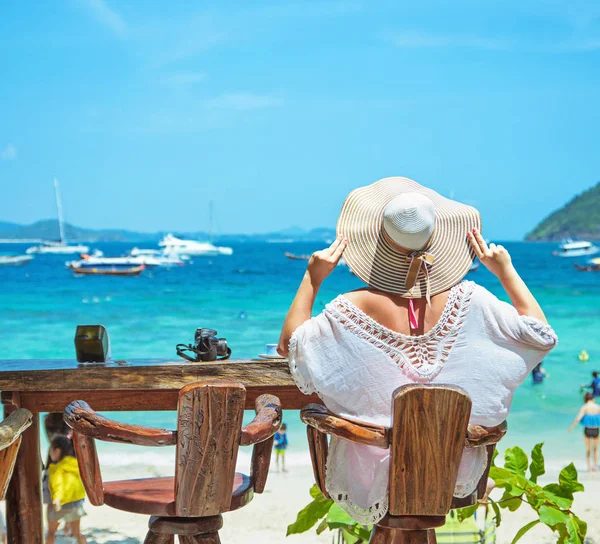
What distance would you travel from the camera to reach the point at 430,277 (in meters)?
2.02

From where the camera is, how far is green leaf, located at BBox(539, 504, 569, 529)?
2572 millimetres

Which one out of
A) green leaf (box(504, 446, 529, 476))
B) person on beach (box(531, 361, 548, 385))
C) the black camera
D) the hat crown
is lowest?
person on beach (box(531, 361, 548, 385))

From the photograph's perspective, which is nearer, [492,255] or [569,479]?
[492,255]

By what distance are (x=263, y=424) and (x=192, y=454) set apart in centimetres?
19

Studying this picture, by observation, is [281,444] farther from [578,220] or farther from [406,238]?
[578,220]

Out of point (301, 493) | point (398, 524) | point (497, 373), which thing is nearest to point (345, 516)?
point (398, 524)

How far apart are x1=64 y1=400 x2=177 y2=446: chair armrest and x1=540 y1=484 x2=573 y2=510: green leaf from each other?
1.36 metres

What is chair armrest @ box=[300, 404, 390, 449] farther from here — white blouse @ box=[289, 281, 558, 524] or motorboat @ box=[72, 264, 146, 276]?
motorboat @ box=[72, 264, 146, 276]

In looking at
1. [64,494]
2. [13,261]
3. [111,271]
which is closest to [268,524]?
[64,494]

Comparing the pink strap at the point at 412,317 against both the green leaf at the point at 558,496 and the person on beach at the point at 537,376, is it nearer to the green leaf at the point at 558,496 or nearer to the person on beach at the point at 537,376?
the green leaf at the point at 558,496

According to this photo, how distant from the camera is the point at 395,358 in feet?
6.41

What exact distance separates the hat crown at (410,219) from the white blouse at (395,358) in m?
0.17

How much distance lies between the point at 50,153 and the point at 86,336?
292 feet

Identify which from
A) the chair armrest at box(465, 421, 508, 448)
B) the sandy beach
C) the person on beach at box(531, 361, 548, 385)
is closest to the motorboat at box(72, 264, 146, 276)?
the person on beach at box(531, 361, 548, 385)
